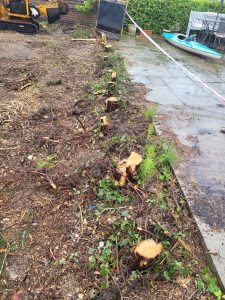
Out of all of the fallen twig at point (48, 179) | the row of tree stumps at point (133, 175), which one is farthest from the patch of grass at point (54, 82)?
the fallen twig at point (48, 179)

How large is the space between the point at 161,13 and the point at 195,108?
867 centimetres

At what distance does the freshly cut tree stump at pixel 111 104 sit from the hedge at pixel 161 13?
8.64 m

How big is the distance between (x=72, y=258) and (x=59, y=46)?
27.0ft

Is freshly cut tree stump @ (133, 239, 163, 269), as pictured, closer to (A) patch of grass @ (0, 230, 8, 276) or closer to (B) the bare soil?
(B) the bare soil

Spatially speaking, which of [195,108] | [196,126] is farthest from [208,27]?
[196,126]

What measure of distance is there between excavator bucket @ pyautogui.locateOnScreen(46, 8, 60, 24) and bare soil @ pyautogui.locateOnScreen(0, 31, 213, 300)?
23.5 ft

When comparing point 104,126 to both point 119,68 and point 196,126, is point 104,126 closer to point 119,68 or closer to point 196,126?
point 196,126

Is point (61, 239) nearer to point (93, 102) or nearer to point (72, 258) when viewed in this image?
point (72, 258)

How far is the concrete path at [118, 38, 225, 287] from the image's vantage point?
319 centimetres

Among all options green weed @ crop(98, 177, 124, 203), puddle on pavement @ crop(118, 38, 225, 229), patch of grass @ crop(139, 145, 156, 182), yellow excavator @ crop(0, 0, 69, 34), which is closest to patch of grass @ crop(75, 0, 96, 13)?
yellow excavator @ crop(0, 0, 69, 34)

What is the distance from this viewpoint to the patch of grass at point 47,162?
3.87 meters

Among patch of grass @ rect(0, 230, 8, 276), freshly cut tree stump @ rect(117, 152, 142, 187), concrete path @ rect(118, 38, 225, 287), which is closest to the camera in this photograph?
patch of grass @ rect(0, 230, 8, 276)

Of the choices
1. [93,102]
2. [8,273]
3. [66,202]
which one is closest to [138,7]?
[93,102]

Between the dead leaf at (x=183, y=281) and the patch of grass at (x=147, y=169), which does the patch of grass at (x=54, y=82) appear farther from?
the dead leaf at (x=183, y=281)
